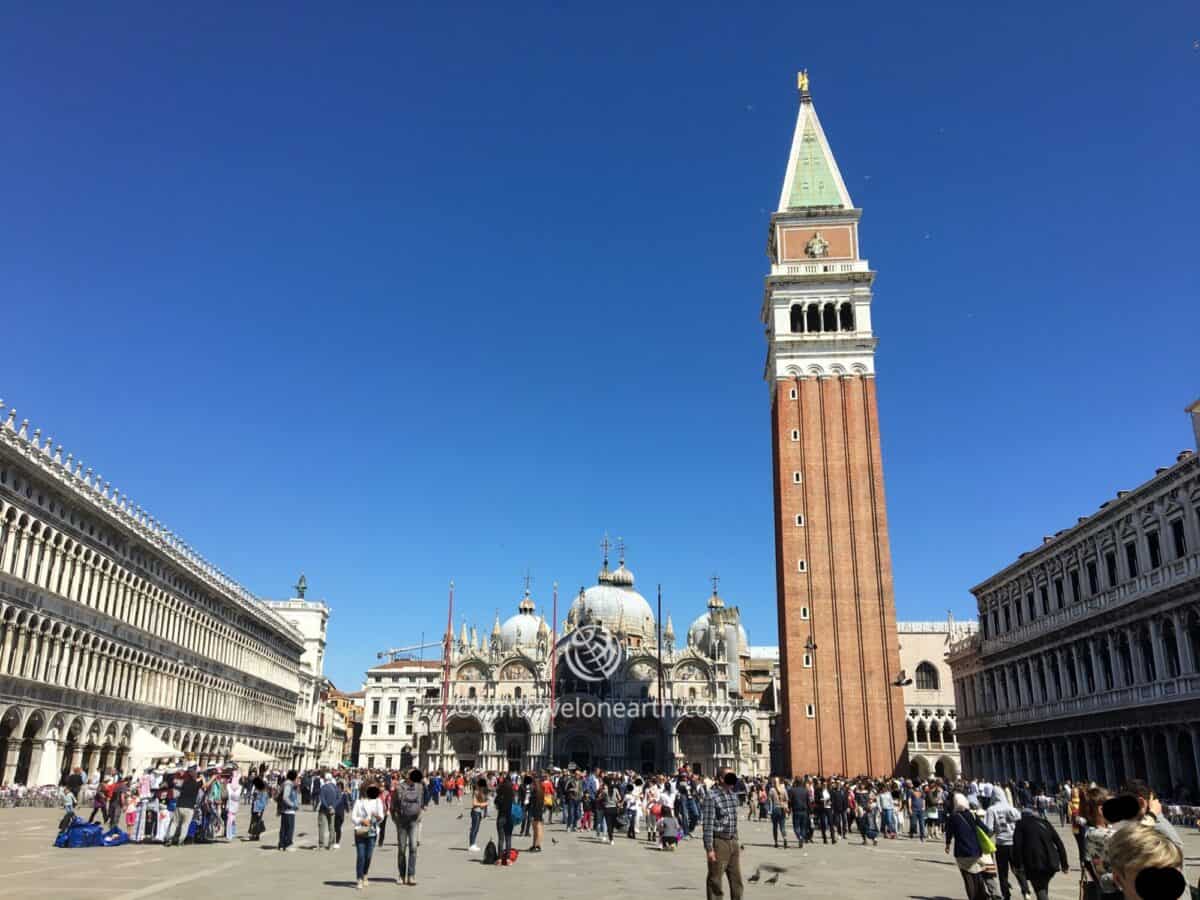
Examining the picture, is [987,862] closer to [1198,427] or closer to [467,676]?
[1198,427]

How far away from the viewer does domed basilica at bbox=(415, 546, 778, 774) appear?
7025 centimetres

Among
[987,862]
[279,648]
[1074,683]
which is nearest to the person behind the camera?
[987,862]

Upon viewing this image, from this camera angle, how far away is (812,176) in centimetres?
6328

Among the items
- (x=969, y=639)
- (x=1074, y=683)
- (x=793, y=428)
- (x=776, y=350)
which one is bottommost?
(x=1074, y=683)

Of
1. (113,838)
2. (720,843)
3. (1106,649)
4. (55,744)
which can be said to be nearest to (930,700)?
(1106,649)

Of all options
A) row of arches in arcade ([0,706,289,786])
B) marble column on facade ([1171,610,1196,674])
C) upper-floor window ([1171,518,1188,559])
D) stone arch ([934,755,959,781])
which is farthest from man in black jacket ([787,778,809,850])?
stone arch ([934,755,959,781])

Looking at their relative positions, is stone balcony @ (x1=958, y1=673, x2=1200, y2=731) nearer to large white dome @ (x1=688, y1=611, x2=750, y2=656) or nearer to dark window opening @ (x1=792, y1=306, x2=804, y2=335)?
dark window opening @ (x1=792, y1=306, x2=804, y2=335)

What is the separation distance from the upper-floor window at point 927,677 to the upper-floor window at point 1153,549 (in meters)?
39.4

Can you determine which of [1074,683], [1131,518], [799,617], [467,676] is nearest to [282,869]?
[1131,518]

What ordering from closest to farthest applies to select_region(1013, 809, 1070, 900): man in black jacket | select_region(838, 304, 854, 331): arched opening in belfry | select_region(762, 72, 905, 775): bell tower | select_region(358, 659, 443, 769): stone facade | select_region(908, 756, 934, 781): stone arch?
1. select_region(1013, 809, 1070, 900): man in black jacket
2. select_region(762, 72, 905, 775): bell tower
3. select_region(838, 304, 854, 331): arched opening in belfry
4. select_region(908, 756, 934, 781): stone arch
5. select_region(358, 659, 443, 769): stone facade

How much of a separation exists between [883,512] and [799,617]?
7.66 meters

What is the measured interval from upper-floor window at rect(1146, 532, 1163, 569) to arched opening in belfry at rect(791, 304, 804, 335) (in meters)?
28.6

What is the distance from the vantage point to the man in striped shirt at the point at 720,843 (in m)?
10.7

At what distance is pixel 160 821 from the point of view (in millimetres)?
18812
